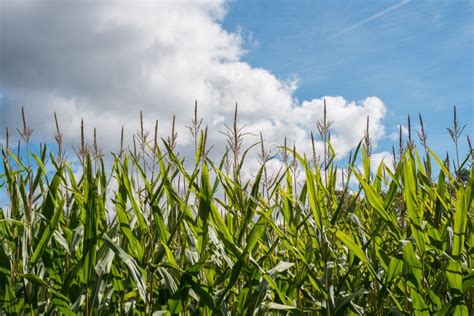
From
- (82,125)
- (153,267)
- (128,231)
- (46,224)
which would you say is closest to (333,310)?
(153,267)

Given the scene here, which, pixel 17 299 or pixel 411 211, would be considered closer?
pixel 411 211

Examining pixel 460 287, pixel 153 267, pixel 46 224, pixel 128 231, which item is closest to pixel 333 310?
pixel 460 287

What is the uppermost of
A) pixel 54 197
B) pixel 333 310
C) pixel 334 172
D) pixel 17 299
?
pixel 334 172

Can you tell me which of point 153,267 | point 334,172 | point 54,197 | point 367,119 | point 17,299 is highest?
point 367,119

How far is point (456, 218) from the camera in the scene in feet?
5.95

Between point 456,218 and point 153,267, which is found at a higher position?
point 456,218

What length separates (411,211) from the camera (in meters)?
1.84

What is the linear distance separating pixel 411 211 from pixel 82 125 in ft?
4.66

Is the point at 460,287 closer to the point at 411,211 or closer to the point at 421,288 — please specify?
the point at 421,288

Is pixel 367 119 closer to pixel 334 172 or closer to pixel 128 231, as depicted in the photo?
pixel 334 172

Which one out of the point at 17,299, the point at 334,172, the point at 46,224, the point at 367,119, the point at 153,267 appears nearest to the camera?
the point at 153,267

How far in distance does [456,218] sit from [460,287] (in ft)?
0.82

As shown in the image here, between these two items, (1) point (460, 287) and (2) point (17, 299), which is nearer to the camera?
(1) point (460, 287)

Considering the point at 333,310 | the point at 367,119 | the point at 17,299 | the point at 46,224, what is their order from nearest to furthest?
the point at 333,310 → the point at 46,224 → the point at 17,299 → the point at 367,119
